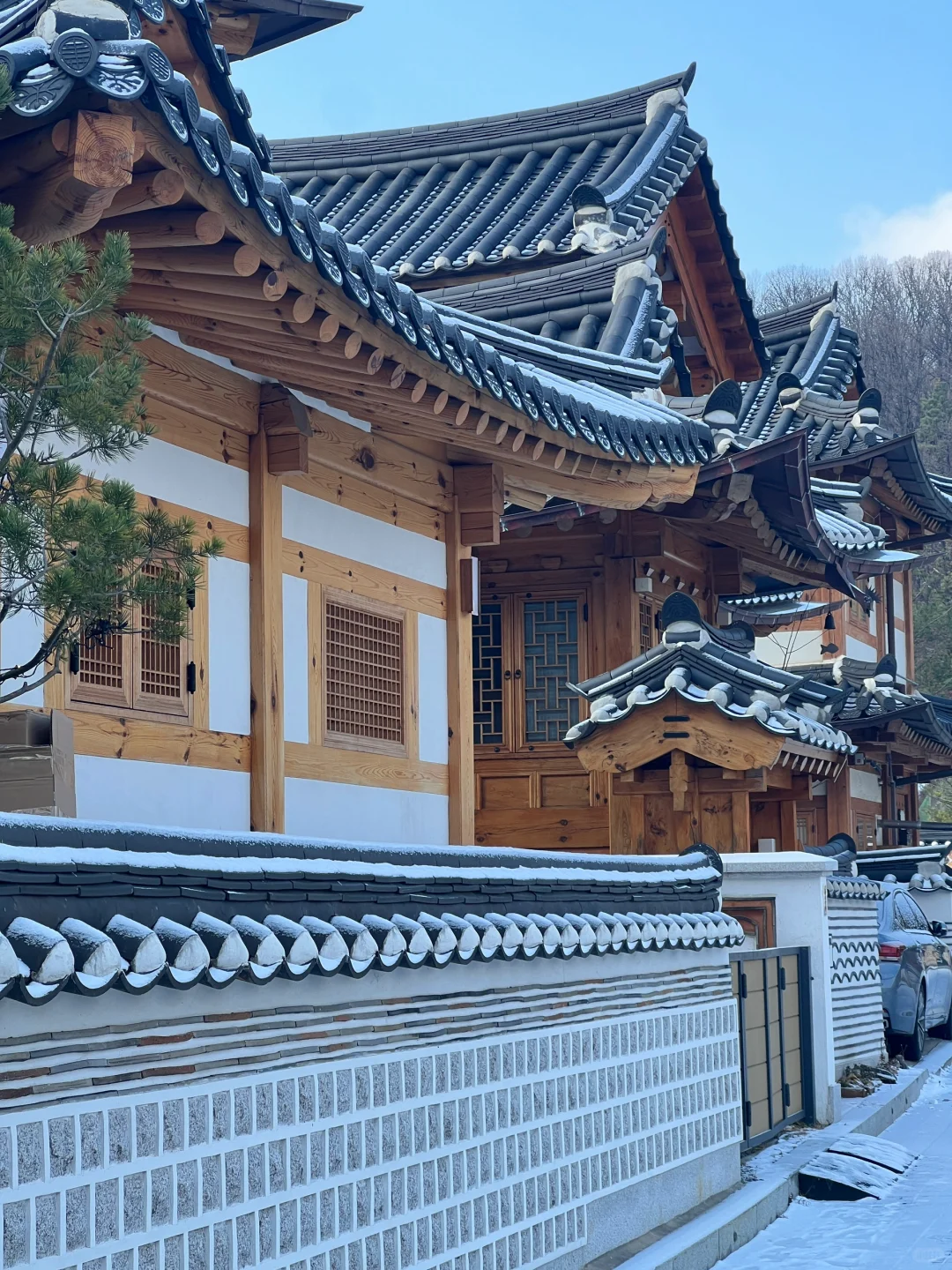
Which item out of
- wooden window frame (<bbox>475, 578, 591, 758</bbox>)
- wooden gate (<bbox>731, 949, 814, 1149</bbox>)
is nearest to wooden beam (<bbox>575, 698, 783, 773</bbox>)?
wooden gate (<bbox>731, 949, 814, 1149</bbox>)

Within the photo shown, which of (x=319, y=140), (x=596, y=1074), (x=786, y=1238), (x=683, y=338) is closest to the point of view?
(x=596, y=1074)

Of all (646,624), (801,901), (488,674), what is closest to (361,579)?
(801,901)

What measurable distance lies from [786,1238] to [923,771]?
19551 mm

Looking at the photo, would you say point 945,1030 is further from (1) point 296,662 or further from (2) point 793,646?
(1) point 296,662

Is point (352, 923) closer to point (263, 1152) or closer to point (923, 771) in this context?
point (263, 1152)

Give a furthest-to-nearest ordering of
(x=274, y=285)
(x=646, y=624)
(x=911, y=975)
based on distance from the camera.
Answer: (x=911, y=975) < (x=646, y=624) < (x=274, y=285)

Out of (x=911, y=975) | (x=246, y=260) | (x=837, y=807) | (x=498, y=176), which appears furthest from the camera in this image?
(x=837, y=807)

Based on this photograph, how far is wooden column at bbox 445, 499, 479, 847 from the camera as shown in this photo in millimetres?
9625

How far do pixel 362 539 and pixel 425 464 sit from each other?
3.04ft

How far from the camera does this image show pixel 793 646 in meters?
25.8

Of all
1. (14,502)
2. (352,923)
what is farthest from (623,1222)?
(14,502)

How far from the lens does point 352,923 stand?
5.05 m

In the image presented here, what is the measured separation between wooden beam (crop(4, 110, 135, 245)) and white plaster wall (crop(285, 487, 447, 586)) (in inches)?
114

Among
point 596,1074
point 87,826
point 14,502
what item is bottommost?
point 596,1074
